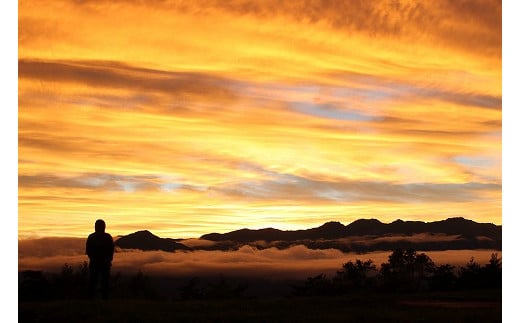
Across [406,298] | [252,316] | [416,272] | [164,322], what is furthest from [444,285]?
[164,322]

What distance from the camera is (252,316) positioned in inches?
742

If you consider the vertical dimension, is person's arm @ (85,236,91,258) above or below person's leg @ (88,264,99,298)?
above

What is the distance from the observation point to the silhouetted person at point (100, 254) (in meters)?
22.1

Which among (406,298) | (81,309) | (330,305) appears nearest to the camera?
(81,309)

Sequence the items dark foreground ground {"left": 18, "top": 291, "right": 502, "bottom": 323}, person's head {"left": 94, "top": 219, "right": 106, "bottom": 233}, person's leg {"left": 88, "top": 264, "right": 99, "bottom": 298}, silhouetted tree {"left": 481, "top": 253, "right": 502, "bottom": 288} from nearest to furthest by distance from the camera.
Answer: dark foreground ground {"left": 18, "top": 291, "right": 502, "bottom": 323}, person's head {"left": 94, "top": 219, "right": 106, "bottom": 233}, person's leg {"left": 88, "top": 264, "right": 99, "bottom": 298}, silhouetted tree {"left": 481, "top": 253, "right": 502, "bottom": 288}

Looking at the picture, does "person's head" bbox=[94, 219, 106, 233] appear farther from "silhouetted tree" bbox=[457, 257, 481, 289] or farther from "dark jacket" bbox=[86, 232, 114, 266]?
"silhouetted tree" bbox=[457, 257, 481, 289]

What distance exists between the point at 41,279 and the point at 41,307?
4.51 m

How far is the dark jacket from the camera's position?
22.1 meters

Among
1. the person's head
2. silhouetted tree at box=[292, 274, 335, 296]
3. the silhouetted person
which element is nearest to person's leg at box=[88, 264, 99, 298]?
the silhouetted person

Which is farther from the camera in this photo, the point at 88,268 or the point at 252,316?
the point at 88,268

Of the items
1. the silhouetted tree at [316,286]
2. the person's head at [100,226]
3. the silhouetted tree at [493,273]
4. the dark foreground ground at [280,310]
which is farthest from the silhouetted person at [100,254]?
the silhouetted tree at [493,273]

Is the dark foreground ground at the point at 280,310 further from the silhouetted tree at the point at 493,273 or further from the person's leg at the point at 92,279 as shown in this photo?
the silhouetted tree at the point at 493,273

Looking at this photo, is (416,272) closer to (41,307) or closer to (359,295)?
(359,295)
